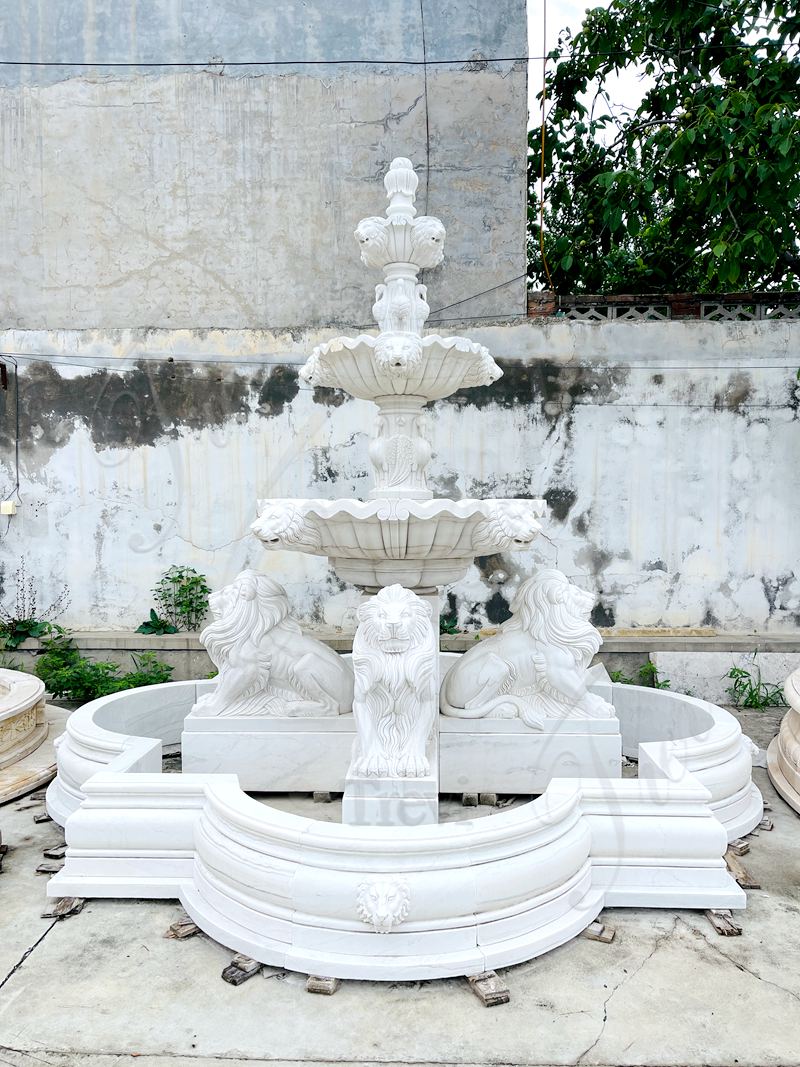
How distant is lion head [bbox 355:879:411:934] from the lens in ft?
8.78

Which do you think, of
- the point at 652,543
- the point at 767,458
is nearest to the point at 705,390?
the point at 767,458

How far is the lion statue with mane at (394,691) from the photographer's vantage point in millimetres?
3291

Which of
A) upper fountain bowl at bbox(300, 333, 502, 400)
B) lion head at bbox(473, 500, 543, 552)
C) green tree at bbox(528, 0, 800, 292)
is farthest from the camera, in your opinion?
green tree at bbox(528, 0, 800, 292)

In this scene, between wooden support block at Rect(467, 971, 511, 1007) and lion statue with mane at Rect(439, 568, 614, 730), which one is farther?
lion statue with mane at Rect(439, 568, 614, 730)

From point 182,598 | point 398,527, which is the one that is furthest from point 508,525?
point 182,598

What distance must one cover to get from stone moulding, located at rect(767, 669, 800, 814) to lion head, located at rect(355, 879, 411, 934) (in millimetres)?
2499

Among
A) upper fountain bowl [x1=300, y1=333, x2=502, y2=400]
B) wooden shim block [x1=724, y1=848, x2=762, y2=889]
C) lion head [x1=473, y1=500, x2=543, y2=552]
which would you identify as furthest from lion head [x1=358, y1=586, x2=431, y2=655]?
wooden shim block [x1=724, y1=848, x2=762, y2=889]

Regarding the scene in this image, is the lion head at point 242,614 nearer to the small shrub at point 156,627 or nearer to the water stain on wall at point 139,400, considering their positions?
the small shrub at point 156,627

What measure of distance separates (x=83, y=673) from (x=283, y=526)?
3554 millimetres

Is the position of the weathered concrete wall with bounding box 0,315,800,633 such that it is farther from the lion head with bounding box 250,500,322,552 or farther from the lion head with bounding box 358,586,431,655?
the lion head with bounding box 358,586,431,655

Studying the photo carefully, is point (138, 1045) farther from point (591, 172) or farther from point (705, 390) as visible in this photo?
point (591, 172)

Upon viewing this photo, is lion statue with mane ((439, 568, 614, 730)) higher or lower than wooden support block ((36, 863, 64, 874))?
higher

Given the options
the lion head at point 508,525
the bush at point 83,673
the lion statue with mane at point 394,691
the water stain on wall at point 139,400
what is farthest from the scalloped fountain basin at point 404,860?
the water stain on wall at point 139,400

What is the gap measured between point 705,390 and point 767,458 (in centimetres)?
78
